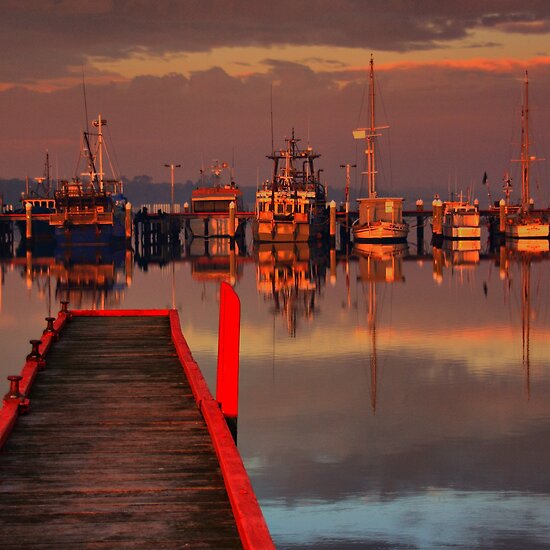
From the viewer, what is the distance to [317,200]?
417 ft

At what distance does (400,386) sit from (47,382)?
1176 centimetres

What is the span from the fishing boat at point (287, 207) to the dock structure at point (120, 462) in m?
91.6

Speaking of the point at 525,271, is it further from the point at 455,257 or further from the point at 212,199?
the point at 212,199

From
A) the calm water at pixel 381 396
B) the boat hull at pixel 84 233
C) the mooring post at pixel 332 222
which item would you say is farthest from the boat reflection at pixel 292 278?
the boat hull at pixel 84 233

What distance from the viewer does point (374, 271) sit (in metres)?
75.1

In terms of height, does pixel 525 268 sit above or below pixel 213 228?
below

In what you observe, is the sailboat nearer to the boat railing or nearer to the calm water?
the boat railing

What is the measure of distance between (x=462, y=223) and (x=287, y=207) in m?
24.5

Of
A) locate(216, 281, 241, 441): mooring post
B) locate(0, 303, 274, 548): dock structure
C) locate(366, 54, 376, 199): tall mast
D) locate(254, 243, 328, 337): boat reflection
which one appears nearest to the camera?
locate(0, 303, 274, 548): dock structure

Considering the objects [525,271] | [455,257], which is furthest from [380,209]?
[525,271]

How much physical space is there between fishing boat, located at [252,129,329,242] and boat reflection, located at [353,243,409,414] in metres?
6.21

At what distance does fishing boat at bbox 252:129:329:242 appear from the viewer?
110438 millimetres

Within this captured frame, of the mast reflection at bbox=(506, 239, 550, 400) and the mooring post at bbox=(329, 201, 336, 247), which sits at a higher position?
the mooring post at bbox=(329, 201, 336, 247)

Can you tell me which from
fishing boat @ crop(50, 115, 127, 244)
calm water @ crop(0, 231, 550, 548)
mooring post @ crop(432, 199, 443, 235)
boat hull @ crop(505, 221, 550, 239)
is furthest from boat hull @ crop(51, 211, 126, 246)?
calm water @ crop(0, 231, 550, 548)
